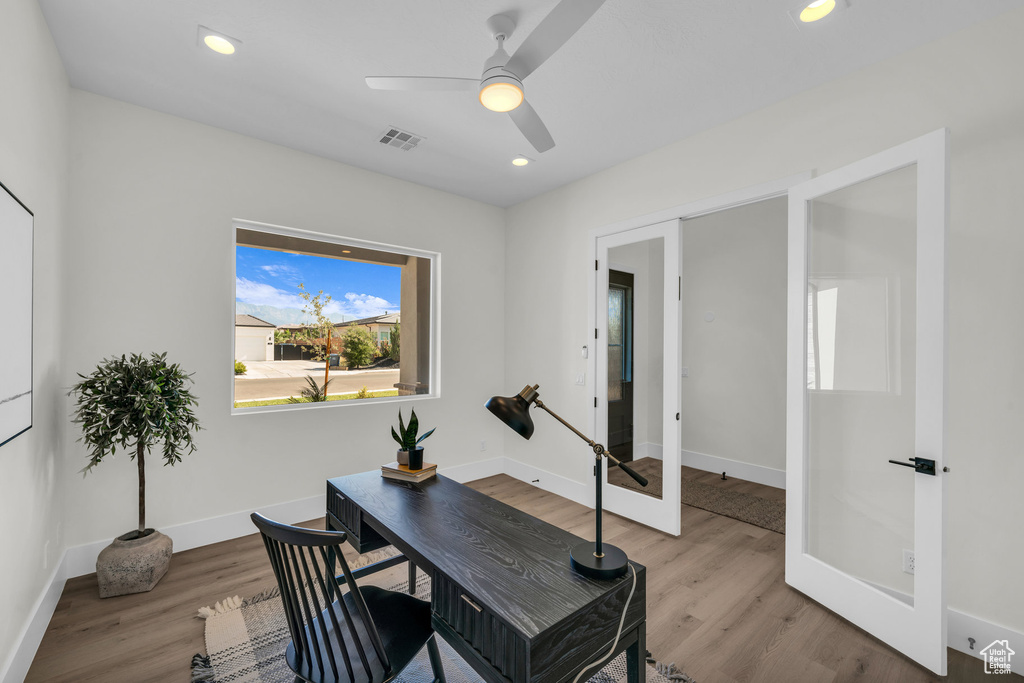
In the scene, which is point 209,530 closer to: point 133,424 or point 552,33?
point 133,424

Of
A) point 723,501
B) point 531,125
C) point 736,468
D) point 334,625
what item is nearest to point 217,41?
point 531,125

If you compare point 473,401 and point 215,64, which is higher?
point 215,64

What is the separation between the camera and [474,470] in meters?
4.39

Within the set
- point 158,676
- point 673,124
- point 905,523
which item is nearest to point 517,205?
point 673,124

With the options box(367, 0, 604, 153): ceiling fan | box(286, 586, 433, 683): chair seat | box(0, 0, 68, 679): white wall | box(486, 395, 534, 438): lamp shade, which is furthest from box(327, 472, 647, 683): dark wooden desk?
box(367, 0, 604, 153): ceiling fan

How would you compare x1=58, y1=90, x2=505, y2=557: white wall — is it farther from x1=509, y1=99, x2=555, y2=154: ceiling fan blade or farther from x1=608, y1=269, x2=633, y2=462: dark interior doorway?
x1=509, y1=99, x2=555, y2=154: ceiling fan blade

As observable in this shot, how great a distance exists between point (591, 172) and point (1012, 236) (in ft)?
8.38

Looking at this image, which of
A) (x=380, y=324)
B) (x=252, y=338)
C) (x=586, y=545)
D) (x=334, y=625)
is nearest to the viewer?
(x=334, y=625)

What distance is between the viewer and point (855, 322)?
2193 millimetres

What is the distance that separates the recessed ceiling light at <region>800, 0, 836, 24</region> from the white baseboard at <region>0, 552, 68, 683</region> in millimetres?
4063

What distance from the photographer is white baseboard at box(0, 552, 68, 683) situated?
1668 mm

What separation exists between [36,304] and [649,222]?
11.5 feet

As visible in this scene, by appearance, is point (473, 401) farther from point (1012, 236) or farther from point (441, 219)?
point (1012, 236)

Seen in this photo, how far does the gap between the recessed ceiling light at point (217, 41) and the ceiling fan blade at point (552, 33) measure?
1420mm
